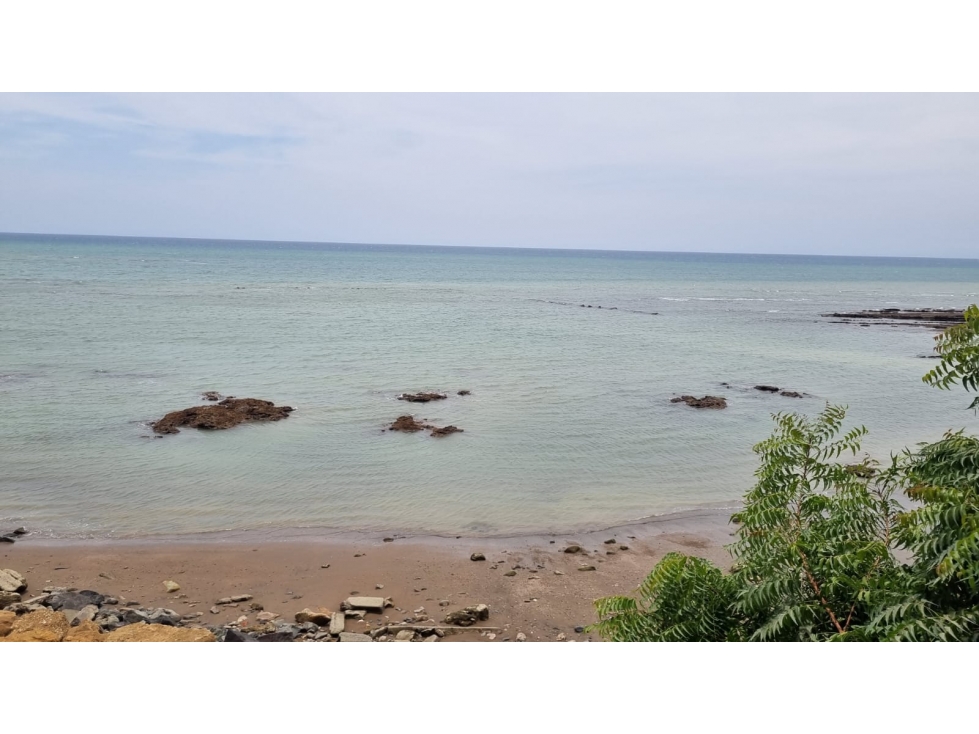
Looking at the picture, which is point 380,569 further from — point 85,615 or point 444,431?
point 444,431

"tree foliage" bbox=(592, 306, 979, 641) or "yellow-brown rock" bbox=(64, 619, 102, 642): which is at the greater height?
"tree foliage" bbox=(592, 306, 979, 641)

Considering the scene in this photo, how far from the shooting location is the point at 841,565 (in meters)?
3.41

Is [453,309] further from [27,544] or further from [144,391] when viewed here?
[27,544]

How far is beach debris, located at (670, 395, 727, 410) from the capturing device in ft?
59.5

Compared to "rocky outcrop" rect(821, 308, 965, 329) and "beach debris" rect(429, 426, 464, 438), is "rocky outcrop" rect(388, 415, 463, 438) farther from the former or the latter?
"rocky outcrop" rect(821, 308, 965, 329)

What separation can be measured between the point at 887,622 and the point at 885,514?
91cm

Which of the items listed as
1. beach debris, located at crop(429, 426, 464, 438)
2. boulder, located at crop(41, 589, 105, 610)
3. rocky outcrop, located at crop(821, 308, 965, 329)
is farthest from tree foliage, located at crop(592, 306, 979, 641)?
rocky outcrop, located at crop(821, 308, 965, 329)

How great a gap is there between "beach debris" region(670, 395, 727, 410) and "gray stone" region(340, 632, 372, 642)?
13165 millimetres

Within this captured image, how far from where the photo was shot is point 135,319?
3134 centimetres

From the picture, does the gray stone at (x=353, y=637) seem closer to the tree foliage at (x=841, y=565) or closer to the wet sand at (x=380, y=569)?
the wet sand at (x=380, y=569)

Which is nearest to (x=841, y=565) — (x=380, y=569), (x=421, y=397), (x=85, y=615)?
(x=380, y=569)

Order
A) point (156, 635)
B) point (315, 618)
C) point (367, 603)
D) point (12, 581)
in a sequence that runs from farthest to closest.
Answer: point (12, 581) < point (367, 603) < point (315, 618) < point (156, 635)

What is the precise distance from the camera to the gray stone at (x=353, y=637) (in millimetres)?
6836

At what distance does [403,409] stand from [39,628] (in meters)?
12.0
